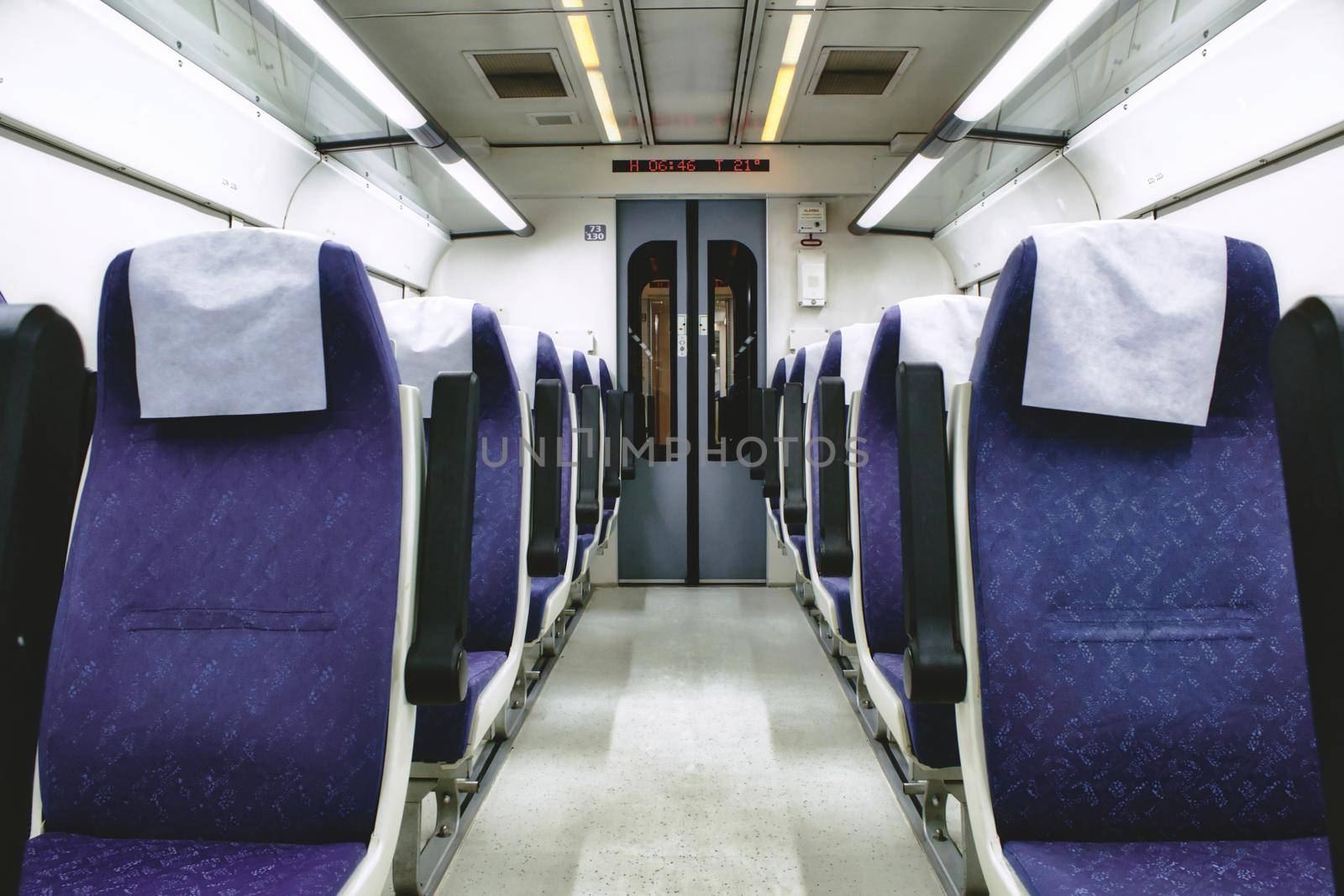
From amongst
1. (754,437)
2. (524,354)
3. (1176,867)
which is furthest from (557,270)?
(1176,867)

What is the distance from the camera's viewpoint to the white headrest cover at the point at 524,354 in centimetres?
254

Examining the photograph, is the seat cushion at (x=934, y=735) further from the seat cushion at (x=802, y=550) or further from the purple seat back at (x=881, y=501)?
the seat cushion at (x=802, y=550)

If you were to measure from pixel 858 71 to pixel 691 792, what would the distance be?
13.5ft

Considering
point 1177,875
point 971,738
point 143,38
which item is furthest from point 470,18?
point 1177,875

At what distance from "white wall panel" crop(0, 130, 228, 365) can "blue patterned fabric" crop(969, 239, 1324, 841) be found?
7.64ft

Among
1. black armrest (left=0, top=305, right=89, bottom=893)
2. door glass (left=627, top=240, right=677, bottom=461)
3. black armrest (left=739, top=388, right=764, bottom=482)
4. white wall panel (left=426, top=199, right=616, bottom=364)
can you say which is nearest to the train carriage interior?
black armrest (left=0, top=305, right=89, bottom=893)

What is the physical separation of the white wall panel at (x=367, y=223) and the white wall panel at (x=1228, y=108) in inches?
147

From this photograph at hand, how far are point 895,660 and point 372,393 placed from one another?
1424mm

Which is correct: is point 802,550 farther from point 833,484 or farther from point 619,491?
point 619,491

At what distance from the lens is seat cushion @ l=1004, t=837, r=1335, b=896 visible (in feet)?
2.98

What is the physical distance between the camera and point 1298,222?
7.64ft

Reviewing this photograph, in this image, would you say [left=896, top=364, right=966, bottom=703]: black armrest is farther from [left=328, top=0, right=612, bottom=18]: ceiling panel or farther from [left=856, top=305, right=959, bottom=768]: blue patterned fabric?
[left=328, top=0, right=612, bottom=18]: ceiling panel

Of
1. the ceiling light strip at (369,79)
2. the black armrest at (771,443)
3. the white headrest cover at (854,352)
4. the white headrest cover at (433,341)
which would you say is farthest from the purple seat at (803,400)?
the ceiling light strip at (369,79)

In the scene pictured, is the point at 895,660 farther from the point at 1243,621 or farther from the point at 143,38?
the point at 143,38
